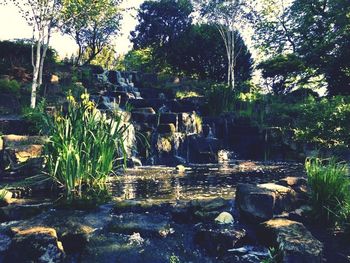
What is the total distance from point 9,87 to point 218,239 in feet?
48.5

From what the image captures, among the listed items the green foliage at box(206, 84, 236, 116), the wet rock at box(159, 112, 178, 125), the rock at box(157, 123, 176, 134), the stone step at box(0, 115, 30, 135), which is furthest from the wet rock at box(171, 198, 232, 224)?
the green foliage at box(206, 84, 236, 116)

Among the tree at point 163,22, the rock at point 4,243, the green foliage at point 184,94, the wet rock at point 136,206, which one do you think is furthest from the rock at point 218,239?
the tree at point 163,22

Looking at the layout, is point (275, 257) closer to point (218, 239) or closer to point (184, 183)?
point (218, 239)

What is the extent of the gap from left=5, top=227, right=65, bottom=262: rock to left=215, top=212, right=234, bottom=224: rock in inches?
88.4

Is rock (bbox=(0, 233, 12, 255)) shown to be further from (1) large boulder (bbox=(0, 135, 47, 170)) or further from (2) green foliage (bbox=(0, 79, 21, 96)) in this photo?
(2) green foliage (bbox=(0, 79, 21, 96))

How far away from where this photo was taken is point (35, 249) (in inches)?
156

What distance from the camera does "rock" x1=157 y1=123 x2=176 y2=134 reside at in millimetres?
14109

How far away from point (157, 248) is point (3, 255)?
6.03 feet

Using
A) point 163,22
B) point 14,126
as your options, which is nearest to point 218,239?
point 14,126

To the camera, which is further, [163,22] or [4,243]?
[163,22]

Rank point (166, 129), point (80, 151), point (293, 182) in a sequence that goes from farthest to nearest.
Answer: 1. point (166, 129)
2. point (293, 182)
3. point (80, 151)

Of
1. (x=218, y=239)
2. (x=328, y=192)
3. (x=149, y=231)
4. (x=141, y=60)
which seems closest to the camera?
(x=218, y=239)

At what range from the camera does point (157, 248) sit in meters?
4.41

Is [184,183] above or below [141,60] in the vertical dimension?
below
